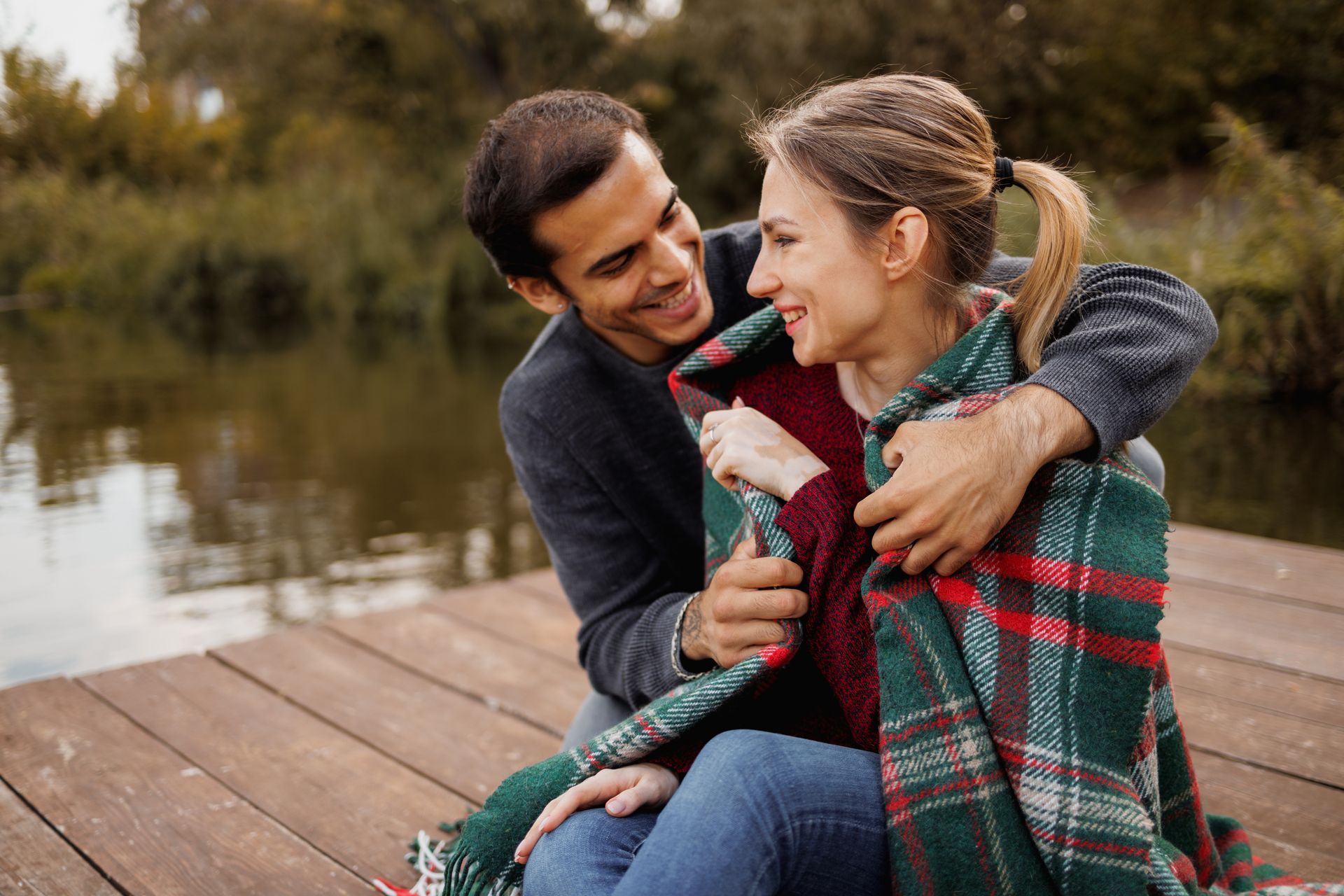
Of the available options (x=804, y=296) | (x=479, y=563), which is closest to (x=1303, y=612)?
(x=804, y=296)

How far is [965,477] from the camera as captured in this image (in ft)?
4.00

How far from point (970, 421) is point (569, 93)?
1.06 meters

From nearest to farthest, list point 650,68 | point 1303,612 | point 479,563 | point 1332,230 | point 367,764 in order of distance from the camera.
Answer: point 367,764 < point 1303,612 < point 479,563 < point 1332,230 < point 650,68

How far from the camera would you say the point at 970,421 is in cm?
127

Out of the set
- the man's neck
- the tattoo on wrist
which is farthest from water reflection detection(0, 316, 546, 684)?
the tattoo on wrist

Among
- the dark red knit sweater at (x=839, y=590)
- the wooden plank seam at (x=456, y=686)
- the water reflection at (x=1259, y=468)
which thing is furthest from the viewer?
the water reflection at (x=1259, y=468)

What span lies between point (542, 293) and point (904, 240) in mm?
852

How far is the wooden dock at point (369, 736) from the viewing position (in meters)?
1.78

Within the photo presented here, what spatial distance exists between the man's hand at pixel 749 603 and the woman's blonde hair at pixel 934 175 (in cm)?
43

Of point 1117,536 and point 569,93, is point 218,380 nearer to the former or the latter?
point 569,93

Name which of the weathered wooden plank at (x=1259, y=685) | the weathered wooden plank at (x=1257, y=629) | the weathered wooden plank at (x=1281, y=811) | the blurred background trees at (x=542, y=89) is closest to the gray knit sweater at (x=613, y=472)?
the weathered wooden plank at (x=1281, y=811)

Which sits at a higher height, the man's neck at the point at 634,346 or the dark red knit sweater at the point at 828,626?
the man's neck at the point at 634,346

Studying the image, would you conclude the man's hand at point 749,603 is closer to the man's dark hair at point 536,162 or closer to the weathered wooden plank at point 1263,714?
the man's dark hair at point 536,162

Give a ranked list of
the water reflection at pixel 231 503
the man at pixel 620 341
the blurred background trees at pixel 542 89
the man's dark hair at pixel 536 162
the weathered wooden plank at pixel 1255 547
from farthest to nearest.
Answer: the blurred background trees at pixel 542 89, the water reflection at pixel 231 503, the weathered wooden plank at pixel 1255 547, the man's dark hair at pixel 536 162, the man at pixel 620 341
